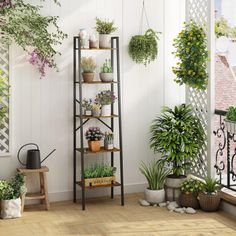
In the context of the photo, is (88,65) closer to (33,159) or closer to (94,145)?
(94,145)

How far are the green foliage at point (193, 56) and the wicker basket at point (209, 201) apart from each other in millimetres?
1176

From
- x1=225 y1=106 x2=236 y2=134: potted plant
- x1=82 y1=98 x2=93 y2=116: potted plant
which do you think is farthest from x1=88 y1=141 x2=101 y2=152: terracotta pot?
x1=225 y1=106 x2=236 y2=134: potted plant

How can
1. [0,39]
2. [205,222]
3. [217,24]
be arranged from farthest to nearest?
[217,24]
[0,39]
[205,222]

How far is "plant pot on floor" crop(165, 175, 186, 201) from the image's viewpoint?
5.88 m

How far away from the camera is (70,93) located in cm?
596

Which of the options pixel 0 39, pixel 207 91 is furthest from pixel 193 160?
pixel 0 39

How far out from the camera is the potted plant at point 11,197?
5277mm

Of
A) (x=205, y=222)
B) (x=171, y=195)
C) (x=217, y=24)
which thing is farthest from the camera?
(x=217, y=24)

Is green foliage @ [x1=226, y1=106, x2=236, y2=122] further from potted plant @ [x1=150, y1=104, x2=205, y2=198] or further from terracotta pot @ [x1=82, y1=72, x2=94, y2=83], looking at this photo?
terracotta pot @ [x1=82, y1=72, x2=94, y2=83]

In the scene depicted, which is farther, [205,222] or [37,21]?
[37,21]

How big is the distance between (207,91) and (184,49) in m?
0.53

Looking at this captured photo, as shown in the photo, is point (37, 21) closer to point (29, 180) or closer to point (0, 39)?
point (0, 39)

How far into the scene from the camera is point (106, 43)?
585 cm

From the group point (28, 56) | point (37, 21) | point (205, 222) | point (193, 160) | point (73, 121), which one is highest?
point (37, 21)
